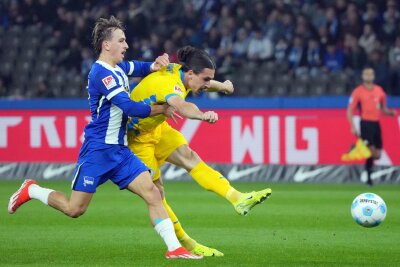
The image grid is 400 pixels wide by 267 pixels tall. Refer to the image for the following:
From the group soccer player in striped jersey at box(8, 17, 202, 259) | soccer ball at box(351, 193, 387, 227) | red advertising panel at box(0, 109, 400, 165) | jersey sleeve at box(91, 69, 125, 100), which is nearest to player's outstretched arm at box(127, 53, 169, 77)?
soccer player in striped jersey at box(8, 17, 202, 259)

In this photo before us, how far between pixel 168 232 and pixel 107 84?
1.39 meters

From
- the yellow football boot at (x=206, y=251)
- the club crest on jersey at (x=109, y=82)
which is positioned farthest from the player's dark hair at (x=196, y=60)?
the yellow football boot at (x=206, y=251)

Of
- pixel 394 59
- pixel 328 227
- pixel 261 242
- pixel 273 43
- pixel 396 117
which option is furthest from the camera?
pixel 273 43

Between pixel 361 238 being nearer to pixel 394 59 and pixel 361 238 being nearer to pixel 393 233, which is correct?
pixel 393 233

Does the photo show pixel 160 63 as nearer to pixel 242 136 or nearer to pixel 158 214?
pixel 158 214

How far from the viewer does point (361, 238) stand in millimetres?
9672

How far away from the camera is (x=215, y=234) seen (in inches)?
401

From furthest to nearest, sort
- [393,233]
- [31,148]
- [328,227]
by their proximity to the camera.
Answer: [31,148]
[328,227]
[393,233]

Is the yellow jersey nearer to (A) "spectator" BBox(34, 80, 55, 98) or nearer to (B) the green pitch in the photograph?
(B) the green pitch

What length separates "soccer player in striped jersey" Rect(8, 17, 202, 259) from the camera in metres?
7.87

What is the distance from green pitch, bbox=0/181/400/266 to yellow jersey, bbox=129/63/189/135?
1231 mm

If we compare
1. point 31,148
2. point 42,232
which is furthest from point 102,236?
point 31,148

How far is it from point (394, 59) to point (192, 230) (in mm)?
10643

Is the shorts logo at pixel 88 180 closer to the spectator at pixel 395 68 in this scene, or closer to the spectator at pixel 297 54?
the spectator at pixel 395 68
